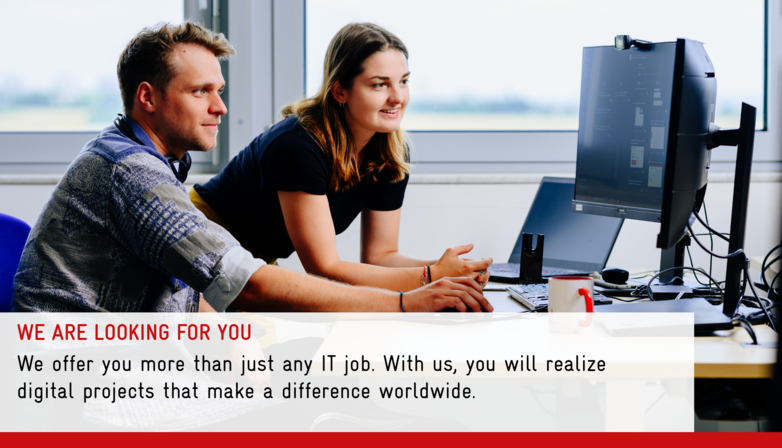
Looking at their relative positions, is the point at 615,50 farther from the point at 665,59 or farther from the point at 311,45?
the point at 311,45

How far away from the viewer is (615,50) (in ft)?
5.06

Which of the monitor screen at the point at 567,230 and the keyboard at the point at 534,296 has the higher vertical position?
the monitor screen at the point at 567,230

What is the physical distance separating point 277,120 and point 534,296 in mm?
1465

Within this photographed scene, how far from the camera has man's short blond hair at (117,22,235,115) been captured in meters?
1.24

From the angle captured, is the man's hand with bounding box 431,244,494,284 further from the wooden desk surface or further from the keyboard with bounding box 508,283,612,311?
the wooden desk surface

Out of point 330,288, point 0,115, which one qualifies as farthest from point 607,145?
point 0,115

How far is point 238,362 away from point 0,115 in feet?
6.44

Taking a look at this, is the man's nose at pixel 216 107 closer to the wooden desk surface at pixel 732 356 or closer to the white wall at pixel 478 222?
the wooden desk surface at pixel 732 356

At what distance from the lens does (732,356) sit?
Result: 3.16 ft

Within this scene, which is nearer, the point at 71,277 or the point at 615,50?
the point at 71,277

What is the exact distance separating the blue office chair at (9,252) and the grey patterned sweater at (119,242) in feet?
0.51

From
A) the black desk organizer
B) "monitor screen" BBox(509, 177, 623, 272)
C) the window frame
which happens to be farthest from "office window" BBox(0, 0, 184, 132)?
the black desk organizer

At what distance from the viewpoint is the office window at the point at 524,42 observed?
2514mm

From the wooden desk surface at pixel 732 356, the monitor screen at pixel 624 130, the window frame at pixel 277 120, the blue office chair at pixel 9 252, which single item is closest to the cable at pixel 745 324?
the wooden desk surface at pixel 732 356
